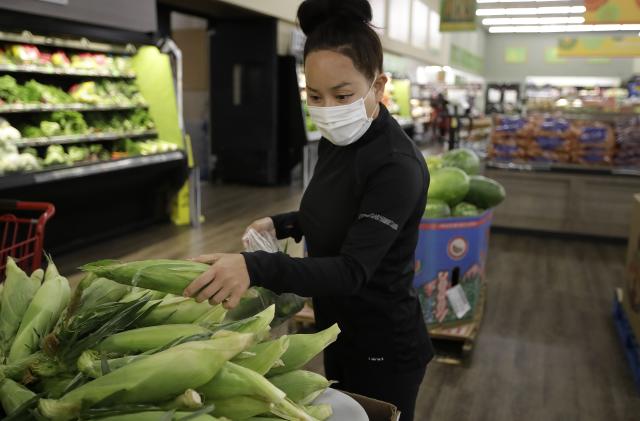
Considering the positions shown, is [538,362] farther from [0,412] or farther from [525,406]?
[0,412]

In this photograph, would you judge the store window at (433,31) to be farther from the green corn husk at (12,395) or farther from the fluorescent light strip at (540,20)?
the green corn husk at (12,395)

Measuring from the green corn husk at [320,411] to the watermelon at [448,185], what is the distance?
2.63m

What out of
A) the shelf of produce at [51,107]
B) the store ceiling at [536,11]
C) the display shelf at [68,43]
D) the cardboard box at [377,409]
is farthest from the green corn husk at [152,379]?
the store ceiling at [536,11]

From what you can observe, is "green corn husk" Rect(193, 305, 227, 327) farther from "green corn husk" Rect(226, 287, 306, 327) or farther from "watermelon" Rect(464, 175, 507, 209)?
"watermelon" Rect(464, 175, 507, 209)

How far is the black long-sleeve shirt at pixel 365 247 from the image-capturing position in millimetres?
1216

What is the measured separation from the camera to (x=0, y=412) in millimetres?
867

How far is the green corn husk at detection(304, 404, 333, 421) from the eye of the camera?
0.98 meters

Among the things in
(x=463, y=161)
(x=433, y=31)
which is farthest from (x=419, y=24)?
(x=463, y=161)

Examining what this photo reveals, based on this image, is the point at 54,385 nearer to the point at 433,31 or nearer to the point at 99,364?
the point at 99,364

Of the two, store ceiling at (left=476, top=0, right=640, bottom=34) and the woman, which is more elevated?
store ceiling at (left=476, top=0, right=640, bottom=34)

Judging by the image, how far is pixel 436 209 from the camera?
3467mm

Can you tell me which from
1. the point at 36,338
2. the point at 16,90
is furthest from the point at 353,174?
the point at 16,90

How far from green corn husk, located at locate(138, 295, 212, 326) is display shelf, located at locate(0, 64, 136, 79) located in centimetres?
428

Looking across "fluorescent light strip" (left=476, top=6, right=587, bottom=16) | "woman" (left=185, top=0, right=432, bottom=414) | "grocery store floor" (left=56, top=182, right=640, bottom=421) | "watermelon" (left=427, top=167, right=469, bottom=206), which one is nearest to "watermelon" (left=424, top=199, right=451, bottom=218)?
"watermelon" (left=427, top=167, right=469, bottom=206)
